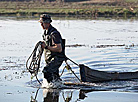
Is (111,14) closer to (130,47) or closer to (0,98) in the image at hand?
(130,47)

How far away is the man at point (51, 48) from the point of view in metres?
11.3

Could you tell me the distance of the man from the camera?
11345mm

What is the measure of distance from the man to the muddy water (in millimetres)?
595

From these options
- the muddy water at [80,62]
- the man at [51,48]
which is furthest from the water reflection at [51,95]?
the man at [51,48]

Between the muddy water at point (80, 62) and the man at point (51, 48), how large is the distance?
1.95ft

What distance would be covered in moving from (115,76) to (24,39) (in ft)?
44.6

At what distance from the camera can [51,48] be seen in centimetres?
Answer: 1131

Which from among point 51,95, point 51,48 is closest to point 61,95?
point 51,95

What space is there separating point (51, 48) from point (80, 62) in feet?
20.9

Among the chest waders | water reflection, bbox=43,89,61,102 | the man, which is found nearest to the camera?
water reflection, bbox=43,89,61,102

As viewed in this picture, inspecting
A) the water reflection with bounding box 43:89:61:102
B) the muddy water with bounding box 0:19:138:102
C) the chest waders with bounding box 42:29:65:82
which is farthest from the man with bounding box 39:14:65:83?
the muddy water with bounding box 0:19:138:102

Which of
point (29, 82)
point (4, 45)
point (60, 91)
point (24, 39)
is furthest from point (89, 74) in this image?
point (24, 39)

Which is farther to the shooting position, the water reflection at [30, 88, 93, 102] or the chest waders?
the chest waders

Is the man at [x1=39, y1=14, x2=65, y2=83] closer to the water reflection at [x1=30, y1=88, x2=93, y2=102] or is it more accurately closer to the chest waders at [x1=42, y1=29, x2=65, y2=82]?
the chest waders at [x1=42, y1=29, x2=65, y2=82]
